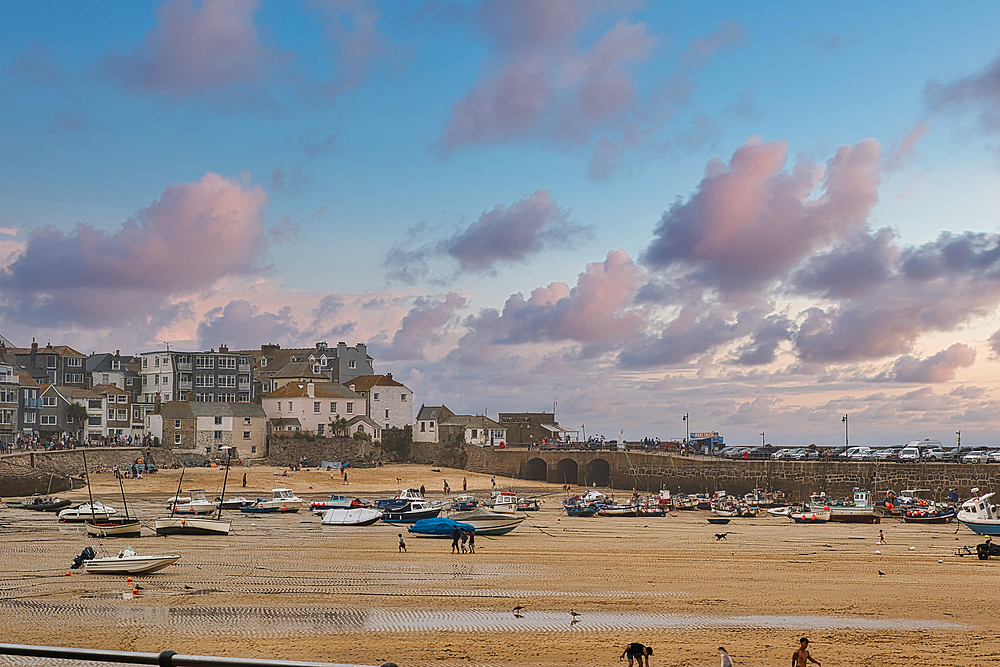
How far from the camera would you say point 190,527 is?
42062mm

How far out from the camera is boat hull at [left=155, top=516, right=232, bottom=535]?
138 feet

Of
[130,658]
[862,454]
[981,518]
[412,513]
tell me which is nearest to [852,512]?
[981,518]

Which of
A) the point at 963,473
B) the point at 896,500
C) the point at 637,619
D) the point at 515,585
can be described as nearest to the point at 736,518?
the point at 896,500

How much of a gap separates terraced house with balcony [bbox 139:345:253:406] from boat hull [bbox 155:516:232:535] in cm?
6376

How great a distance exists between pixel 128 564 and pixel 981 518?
37682mm

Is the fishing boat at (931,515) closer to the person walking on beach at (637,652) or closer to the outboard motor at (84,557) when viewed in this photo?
the person walking on beach at (637,652)

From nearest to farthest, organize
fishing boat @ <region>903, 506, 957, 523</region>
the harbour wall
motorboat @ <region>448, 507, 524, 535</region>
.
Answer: motorboat @ <region>448, 507, 524, 535</region> → fishing boat @ <region>903, 506, 957, 523</region> → the harbour wall

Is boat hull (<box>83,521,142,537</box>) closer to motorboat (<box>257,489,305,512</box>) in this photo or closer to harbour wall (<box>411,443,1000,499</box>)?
motorboat (<box>257,489,305,512</box>)

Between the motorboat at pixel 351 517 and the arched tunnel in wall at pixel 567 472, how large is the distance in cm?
4008

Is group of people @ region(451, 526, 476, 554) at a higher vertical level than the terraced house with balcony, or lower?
lower

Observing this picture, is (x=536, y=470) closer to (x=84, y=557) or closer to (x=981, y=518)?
(x=981, y=518)

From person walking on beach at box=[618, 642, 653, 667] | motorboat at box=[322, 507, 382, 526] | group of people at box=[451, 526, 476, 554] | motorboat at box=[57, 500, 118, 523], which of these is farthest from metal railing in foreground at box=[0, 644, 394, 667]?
motorboat at box=[57, 500, 118, 523]

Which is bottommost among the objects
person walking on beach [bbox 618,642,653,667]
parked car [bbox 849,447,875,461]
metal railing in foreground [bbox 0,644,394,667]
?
person walking on beach [bbox 618,642,653,667]

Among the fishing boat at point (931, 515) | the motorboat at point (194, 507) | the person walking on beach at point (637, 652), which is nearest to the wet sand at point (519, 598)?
the person walking on beach at point (637, 652)
